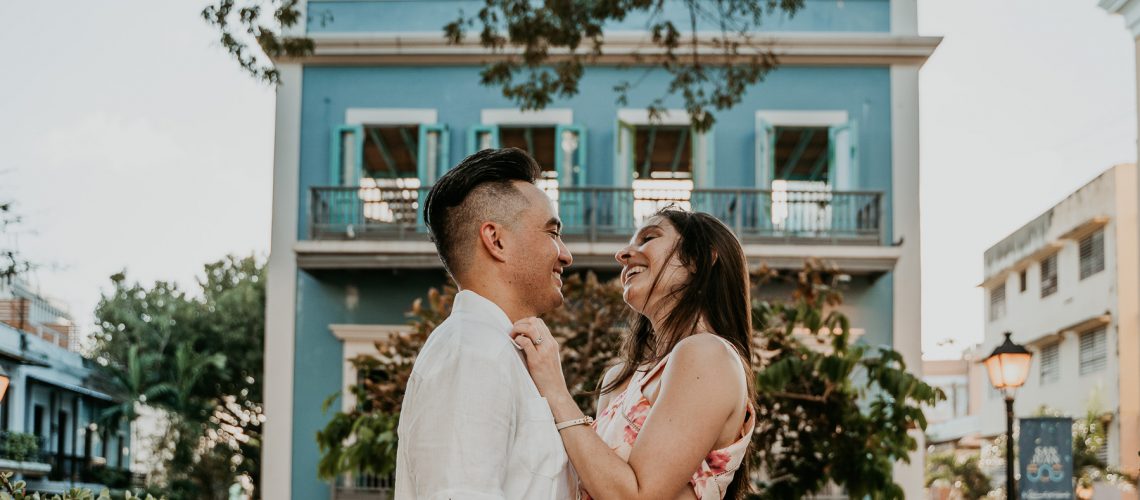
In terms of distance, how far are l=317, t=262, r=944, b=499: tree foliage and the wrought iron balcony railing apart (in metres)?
5.13

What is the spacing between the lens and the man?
2580 mm

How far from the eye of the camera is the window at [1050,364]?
3631 centimetres

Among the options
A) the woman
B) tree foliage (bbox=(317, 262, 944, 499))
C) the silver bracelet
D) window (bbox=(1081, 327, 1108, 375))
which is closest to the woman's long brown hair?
the woman

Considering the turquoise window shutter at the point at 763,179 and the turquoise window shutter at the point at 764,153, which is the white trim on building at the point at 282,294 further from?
the turquoise window shutter at the point at 764,153

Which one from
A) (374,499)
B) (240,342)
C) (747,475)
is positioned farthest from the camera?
(240,342)

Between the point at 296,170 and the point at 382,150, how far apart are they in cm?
120

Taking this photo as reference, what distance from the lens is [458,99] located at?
58.7 ft

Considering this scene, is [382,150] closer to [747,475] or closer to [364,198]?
[364,198]

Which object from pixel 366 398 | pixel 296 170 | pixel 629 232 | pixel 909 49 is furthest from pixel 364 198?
pixel 909 49

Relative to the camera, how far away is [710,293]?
11.8 feet

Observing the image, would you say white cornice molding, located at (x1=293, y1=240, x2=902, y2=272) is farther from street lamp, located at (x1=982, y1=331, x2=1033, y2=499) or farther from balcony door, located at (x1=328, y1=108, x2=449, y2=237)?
street lamp, located at (x1=982, y1=331, x2=1033, y2=499)

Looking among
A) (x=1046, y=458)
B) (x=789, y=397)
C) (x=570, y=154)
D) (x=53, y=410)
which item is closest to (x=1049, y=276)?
(x=570, y=154)

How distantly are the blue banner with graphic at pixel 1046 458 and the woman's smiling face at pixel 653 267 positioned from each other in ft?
35.1

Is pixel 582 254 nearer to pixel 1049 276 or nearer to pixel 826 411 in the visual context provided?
pixel 826 411
